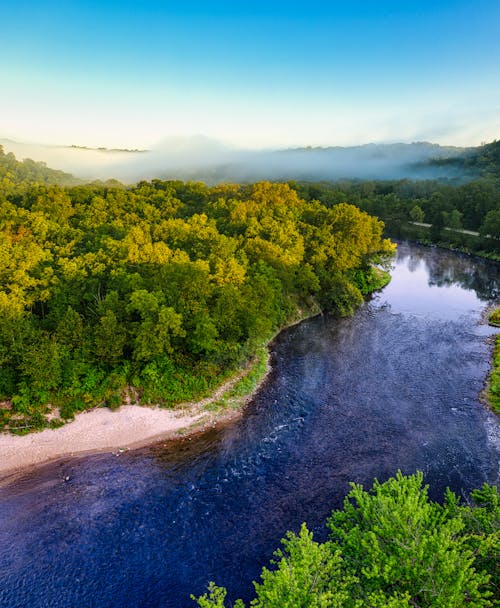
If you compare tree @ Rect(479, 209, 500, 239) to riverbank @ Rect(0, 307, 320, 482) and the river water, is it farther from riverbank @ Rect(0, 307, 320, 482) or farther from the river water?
riverbank @ Rect(0, 307, 320, 482)

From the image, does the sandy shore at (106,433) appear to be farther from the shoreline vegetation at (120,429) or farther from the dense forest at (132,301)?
the dense forest at (132,301)

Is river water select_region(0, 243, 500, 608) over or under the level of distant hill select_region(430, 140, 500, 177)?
under

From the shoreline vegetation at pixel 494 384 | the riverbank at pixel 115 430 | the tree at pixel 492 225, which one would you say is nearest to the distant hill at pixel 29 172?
the riverbank at pixel 115 430

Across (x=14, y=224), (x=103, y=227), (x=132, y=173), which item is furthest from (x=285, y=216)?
(x=132, y=173)

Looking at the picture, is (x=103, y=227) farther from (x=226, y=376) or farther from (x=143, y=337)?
(x=226, y=376)

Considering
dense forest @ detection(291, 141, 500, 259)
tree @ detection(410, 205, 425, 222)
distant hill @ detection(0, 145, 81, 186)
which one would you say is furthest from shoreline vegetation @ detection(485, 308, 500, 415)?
distant hill @ detection(0, 145, 81, 186)

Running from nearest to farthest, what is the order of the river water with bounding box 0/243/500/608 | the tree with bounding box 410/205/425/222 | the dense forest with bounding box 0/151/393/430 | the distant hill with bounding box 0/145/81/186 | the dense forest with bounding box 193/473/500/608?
the dense forest with bounding box 193/473/500/608
the river water with bounding box 0/243/500/608
the dense forest with bounding box 0/151/393/430
the distant hill with bounding box 0/145/81/186
the tree with bounding box 410/205/425/222
